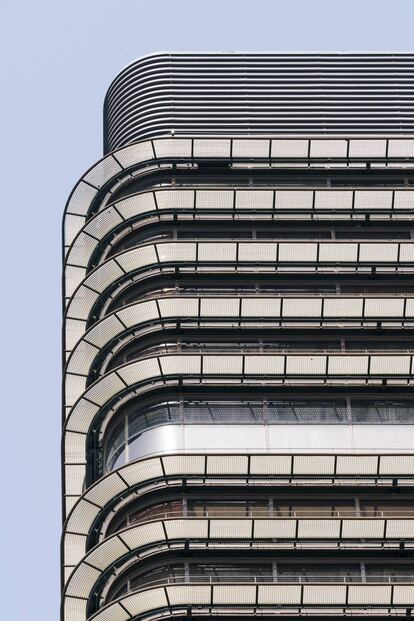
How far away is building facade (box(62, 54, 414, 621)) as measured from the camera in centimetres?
9594

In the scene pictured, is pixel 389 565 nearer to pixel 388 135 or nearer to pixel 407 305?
pixel 407 305

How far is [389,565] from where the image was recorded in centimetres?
9631

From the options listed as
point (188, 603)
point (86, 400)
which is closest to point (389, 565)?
point (188, 603)

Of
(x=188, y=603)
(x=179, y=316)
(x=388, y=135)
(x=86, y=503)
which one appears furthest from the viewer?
(x=388, y=135)

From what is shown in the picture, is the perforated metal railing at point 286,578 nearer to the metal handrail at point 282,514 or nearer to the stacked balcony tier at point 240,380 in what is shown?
the stacked balcony tier at point 240,380

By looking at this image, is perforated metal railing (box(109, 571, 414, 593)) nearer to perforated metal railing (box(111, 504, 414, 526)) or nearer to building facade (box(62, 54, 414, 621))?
building facade (box(62, 54, 414, 621))

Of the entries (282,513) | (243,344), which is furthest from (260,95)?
(282,513)

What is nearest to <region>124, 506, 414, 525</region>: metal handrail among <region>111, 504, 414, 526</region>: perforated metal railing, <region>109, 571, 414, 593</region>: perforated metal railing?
<region>111, 504, 414, 526</region>: perforated metal railing

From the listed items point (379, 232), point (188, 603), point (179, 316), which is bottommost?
point (188, 603)

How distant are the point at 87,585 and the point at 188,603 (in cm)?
627

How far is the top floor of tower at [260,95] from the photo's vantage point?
123312 millimetres

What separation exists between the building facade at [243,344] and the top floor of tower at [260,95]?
127 mm

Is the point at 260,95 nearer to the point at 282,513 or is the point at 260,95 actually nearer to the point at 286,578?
the point at 282,513

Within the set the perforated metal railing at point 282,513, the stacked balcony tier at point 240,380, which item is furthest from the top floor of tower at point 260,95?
the perforated metal railing at point 282,513
